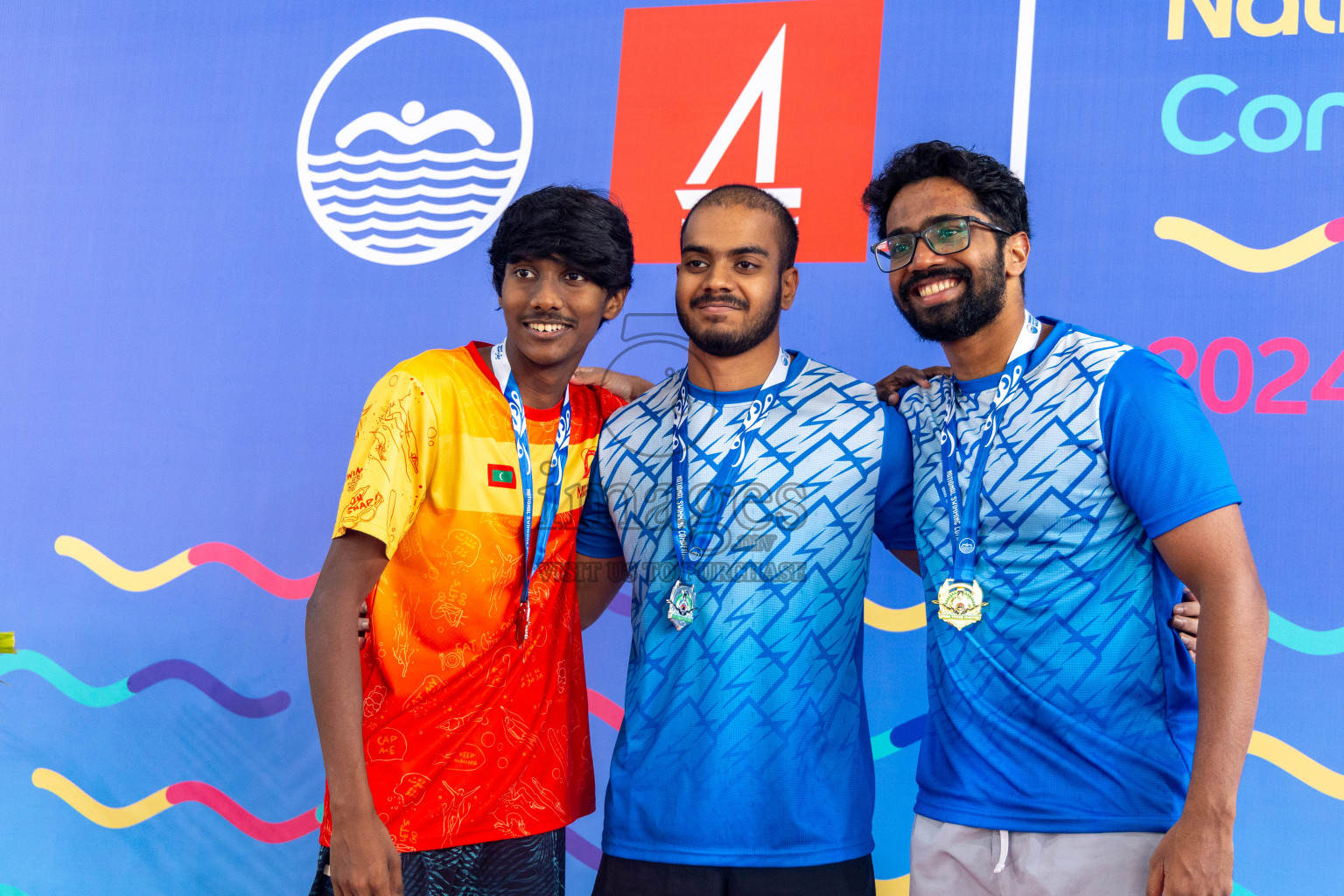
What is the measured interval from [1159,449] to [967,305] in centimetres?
38

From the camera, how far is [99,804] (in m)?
2.96

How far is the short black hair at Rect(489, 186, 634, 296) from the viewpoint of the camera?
1.90m

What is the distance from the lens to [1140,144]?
7.89ft

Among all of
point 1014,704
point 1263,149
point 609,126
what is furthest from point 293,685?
point 1263,149

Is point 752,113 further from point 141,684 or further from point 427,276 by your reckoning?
point 141,684

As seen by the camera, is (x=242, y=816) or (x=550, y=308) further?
(x=242, y=816)

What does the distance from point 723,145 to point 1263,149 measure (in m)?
1.26

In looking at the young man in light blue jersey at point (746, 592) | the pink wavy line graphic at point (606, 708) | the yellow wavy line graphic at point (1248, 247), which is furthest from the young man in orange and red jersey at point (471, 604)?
the yellow wavy line graphic at point (1248, 247)

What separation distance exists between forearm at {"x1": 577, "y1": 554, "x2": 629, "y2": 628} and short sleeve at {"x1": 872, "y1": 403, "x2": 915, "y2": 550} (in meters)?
0.49

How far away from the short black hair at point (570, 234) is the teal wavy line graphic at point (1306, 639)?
1656 mm

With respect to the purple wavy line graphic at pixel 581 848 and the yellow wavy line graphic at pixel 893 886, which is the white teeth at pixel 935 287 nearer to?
the yellow wavy line graphic at pixel 893 886

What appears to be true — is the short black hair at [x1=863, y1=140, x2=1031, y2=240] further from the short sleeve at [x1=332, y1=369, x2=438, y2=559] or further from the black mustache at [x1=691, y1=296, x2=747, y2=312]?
the short sleeve at [x1=332, y1=369, x2=438, y2=559]

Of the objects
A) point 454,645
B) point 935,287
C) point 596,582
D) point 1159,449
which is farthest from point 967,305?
point 454,645

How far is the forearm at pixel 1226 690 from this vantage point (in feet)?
4.51
